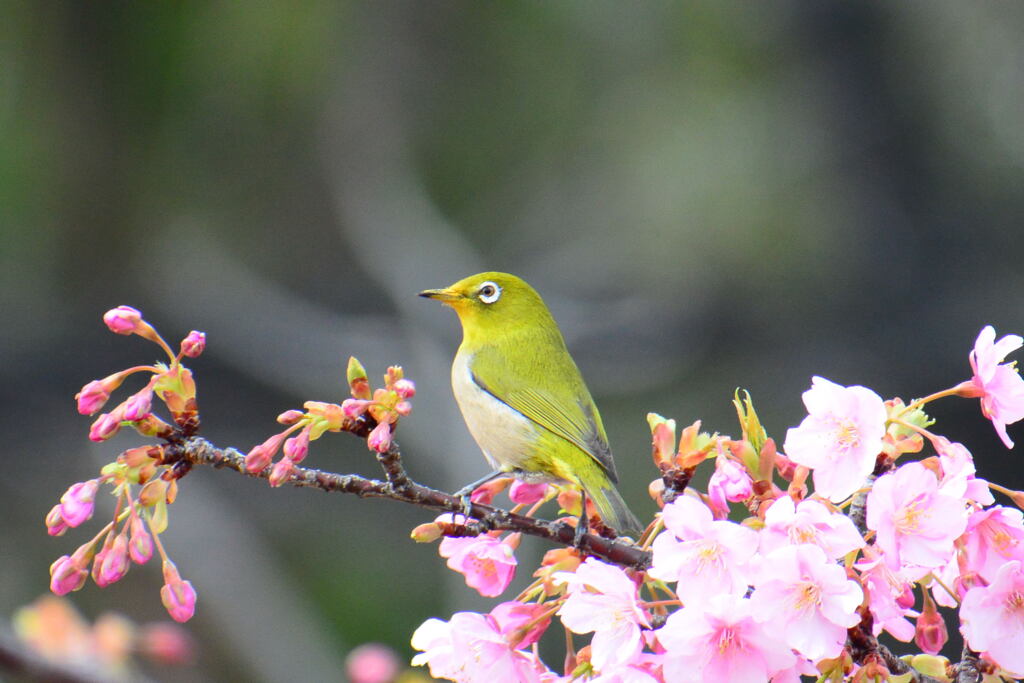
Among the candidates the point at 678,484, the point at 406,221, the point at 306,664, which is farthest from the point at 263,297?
the point at 678,484

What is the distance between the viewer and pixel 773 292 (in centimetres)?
988

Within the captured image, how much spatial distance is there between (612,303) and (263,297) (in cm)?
272

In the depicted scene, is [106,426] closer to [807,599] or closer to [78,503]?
[78,503]

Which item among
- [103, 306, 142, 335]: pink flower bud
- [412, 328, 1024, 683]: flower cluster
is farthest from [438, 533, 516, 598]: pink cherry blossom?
[103, 306, 142, 335]: pink flower bud

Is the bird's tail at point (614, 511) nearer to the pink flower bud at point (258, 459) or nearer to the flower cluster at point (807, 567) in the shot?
the flower cluster at point (807, 567)

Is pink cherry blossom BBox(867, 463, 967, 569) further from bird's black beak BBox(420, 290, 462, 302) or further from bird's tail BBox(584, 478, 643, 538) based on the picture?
bird's black beak BBox(420, 290, 462, 302)

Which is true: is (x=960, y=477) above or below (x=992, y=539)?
above

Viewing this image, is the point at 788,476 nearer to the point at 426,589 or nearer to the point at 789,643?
the point at 789,643

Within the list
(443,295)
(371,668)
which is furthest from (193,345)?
(371,668)

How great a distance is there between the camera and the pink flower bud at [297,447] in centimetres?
165

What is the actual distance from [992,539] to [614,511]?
Result: 71 centimetres

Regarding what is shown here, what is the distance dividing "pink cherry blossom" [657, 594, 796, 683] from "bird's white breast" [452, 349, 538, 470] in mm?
1177

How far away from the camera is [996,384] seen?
5.78 ft

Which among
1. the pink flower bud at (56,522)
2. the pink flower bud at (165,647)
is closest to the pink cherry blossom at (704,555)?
the pink flower bud at (56,522)
